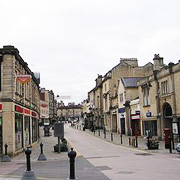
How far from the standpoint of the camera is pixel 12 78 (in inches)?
877

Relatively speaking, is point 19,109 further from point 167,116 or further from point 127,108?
point 127,108

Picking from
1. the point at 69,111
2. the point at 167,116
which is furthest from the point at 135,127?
the point at 69,111

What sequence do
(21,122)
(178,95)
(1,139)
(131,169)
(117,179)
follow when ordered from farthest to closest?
(178,95)
(21,122)
(1,139)
(131,169)
(117,179)

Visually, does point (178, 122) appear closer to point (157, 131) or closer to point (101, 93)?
point (157, 131)

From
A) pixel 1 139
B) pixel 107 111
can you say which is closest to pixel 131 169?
pixel 1 139

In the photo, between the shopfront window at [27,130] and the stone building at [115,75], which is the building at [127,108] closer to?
the stone building at [115,75]

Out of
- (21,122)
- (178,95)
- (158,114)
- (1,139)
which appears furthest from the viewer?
(158,114)

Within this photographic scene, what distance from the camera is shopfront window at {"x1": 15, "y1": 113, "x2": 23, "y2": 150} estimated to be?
23.4 meters

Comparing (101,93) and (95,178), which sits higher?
(101,93)

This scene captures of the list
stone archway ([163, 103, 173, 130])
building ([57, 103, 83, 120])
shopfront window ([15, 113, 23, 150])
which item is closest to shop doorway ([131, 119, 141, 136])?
stone archway ([163, 103, 173, 130])

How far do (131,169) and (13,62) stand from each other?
39.7 ft

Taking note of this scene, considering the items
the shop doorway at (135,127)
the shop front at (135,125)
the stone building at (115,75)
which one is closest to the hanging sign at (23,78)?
the shop front at (135,125)

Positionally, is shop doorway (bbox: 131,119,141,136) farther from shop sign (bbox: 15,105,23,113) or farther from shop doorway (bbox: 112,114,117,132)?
shop sign (bbox: 15,105,23,113)

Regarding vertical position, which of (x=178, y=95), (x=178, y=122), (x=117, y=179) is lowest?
(x=117, y=179)
